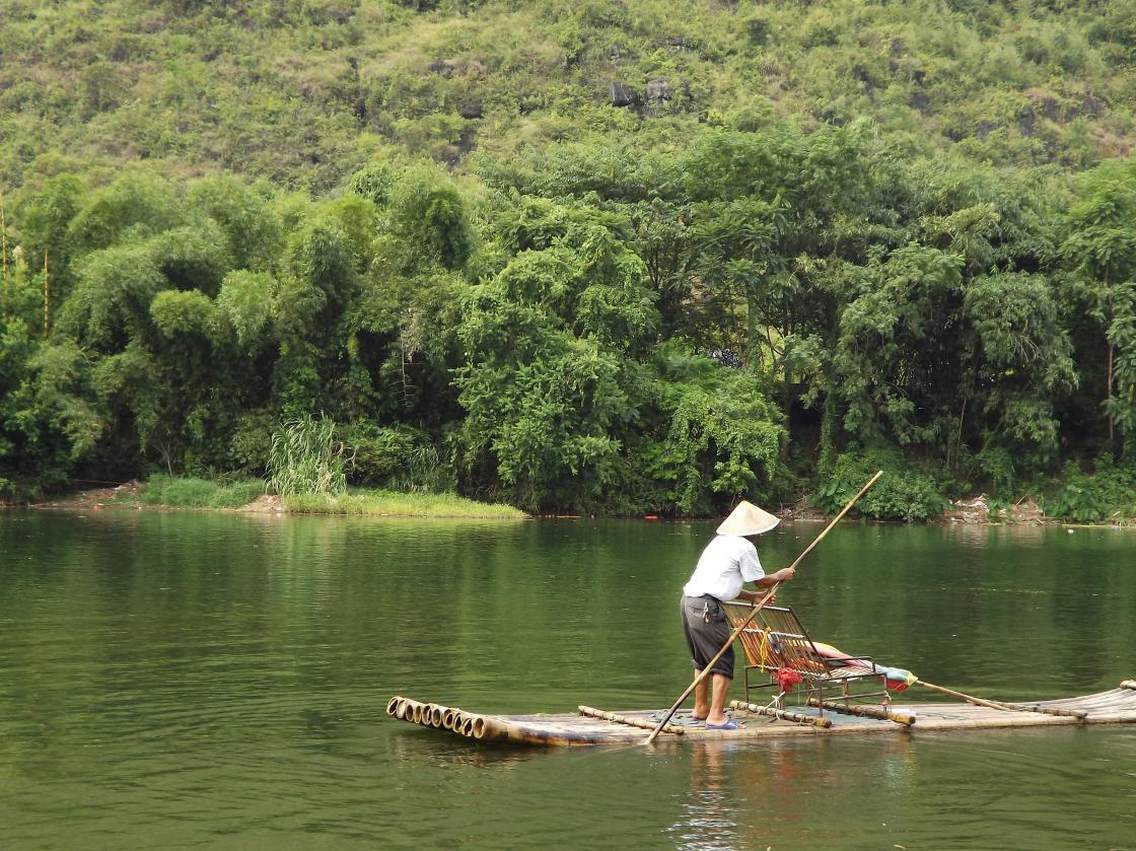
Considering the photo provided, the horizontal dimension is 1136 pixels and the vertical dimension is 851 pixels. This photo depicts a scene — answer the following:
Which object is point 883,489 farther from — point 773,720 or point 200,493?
point 773,720

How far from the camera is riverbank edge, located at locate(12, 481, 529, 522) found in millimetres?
41750

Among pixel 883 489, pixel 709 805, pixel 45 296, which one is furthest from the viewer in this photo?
pixel 45 296

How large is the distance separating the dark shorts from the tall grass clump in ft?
100

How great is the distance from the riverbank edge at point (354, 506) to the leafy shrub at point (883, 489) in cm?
997

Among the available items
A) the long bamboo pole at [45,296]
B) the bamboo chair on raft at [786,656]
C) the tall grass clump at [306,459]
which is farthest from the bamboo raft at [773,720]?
the long bamboo pole at [45,296]

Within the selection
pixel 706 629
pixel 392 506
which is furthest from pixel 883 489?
pixel 706 629

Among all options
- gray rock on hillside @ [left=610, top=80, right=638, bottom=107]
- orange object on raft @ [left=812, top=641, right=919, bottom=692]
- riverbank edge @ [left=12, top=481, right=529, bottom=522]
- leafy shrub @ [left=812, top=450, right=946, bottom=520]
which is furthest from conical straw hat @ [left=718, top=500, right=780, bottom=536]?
gray rock on hillside @ [left=610, top=80, right=638, bottom=107]

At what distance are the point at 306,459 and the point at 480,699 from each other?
96.3ft

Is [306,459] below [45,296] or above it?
below

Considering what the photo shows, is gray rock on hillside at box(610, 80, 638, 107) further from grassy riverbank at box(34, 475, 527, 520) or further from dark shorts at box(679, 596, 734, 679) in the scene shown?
dark shorts at box(679, 596, 734, 679)

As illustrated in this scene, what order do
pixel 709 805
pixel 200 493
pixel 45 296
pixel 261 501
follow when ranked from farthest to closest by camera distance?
1. pixel 45 296
2. pixel 200 493
3. pixel 261 501
4. pixel 709 805

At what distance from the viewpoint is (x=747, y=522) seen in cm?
1267

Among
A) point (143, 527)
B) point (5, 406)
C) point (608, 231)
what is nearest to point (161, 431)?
point (5, 406)

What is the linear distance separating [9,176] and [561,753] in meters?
61.3
